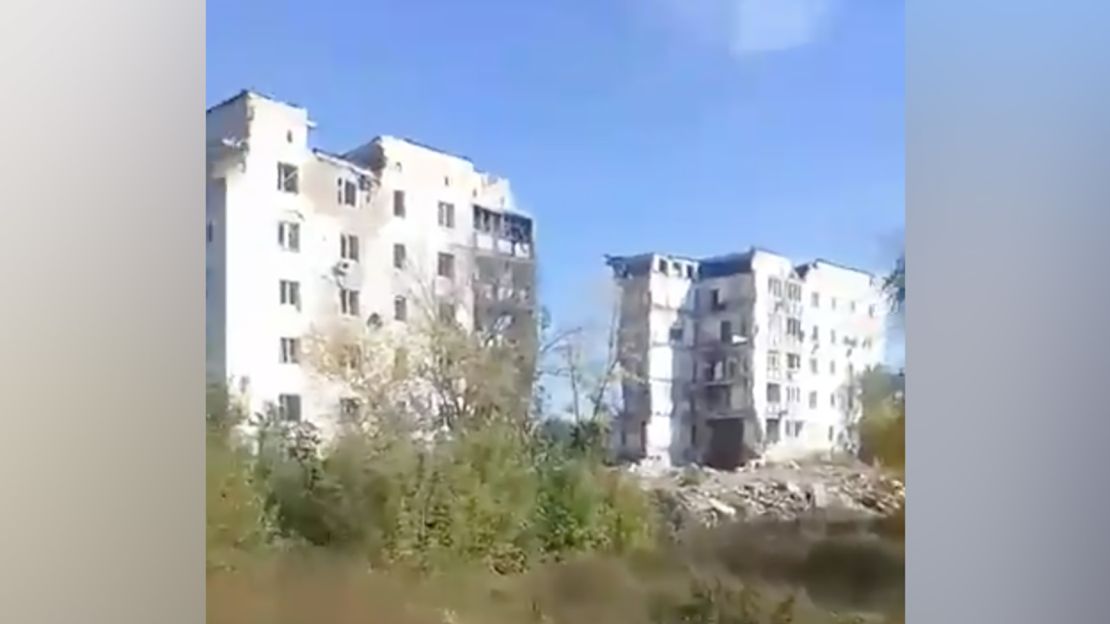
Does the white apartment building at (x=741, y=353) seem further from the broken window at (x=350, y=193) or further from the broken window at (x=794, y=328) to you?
the broken window at (x=350, y=193)

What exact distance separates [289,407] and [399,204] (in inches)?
11.0

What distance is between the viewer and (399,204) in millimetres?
1419

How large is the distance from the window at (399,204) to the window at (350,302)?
0.35 feet

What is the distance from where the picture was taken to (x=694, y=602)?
1.37 meters

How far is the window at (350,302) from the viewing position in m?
1.42

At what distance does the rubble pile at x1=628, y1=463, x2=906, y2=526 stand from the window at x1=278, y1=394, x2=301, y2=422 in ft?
1.34

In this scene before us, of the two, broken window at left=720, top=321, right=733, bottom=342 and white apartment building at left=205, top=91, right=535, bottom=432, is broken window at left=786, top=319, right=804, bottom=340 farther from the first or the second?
white apartment building at left=205, top=91, right=535, bottom=432

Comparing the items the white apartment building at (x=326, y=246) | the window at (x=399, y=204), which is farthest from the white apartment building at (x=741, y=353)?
the window at (x=399, y=204)
